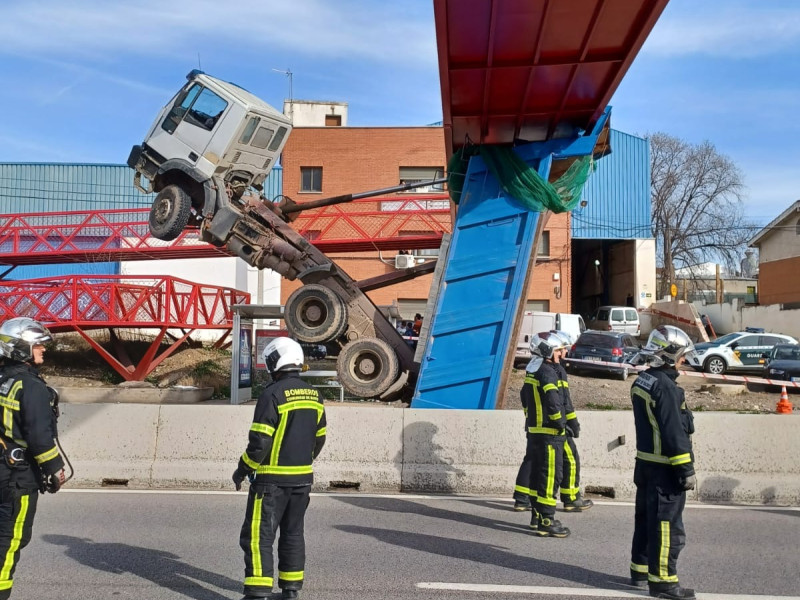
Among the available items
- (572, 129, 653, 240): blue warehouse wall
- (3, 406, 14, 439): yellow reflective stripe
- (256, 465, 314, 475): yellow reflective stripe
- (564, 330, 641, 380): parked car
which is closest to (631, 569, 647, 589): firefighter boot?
(256, 465, 314, 475): yellow reflective stripe

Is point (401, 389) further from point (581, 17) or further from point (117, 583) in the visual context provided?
point (117, 583)

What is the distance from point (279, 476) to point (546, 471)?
3.12 metres

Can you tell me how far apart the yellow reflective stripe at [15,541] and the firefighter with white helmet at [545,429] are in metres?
4.31

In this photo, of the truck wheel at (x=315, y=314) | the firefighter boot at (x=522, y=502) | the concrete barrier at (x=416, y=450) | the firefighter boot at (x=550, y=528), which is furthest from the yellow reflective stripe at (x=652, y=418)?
the truck wheel at (x=315, y=314)

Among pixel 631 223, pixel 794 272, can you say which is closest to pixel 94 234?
pixel 631 223

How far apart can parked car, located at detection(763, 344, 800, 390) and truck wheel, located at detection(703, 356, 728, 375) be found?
5.97ft

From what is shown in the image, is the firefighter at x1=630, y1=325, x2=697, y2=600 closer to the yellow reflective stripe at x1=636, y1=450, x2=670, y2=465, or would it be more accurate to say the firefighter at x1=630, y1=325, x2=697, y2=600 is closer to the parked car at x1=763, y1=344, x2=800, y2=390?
the yellow reflective stripe at x1=636, y1=450, x2=670, y2=465

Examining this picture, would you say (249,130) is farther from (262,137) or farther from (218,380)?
(218,380)

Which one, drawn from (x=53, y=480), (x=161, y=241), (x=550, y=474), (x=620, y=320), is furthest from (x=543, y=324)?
(x=53, y=480)

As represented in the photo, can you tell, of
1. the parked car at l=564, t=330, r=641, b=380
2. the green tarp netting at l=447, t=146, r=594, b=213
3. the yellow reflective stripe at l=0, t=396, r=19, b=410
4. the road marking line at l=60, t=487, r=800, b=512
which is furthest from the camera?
the parked car at l=564, t=330, r=641, b=380

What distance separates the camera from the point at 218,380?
69.2 ft

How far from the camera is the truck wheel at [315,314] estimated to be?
503 inches

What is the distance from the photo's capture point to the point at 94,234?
3022cm

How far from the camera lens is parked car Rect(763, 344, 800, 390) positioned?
21.6 meters
